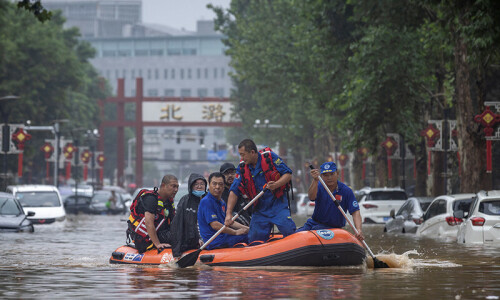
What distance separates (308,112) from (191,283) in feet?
163

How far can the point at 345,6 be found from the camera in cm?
3819

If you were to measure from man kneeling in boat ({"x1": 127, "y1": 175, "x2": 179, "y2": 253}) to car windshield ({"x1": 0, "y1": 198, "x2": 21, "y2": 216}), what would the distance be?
14786 millimetres

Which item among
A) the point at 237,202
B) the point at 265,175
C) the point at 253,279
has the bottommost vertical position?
the point at 253,279

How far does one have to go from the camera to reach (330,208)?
16.1 m

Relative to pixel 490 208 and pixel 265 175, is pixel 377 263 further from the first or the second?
pixel 490 208

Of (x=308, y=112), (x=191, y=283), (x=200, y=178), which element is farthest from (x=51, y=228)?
(x=308, y=112)

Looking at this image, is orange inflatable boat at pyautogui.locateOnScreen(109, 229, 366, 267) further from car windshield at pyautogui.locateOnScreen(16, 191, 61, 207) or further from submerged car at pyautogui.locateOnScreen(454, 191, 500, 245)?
car windshield at pyautogui.locateOnScreen(16, 191, 61, 207)

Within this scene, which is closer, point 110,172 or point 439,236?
point 439,236

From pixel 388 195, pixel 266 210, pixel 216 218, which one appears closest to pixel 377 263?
pixel 266 210

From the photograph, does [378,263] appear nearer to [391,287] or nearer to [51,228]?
[391,287]

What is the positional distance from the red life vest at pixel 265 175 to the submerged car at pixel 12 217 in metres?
16.0

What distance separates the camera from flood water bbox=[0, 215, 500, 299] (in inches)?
496

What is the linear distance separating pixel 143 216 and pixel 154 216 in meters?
0.38

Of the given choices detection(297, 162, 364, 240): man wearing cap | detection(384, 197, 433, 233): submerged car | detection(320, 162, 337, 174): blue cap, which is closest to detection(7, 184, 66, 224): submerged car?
detection(384, 197, 433, 233): submerged car
